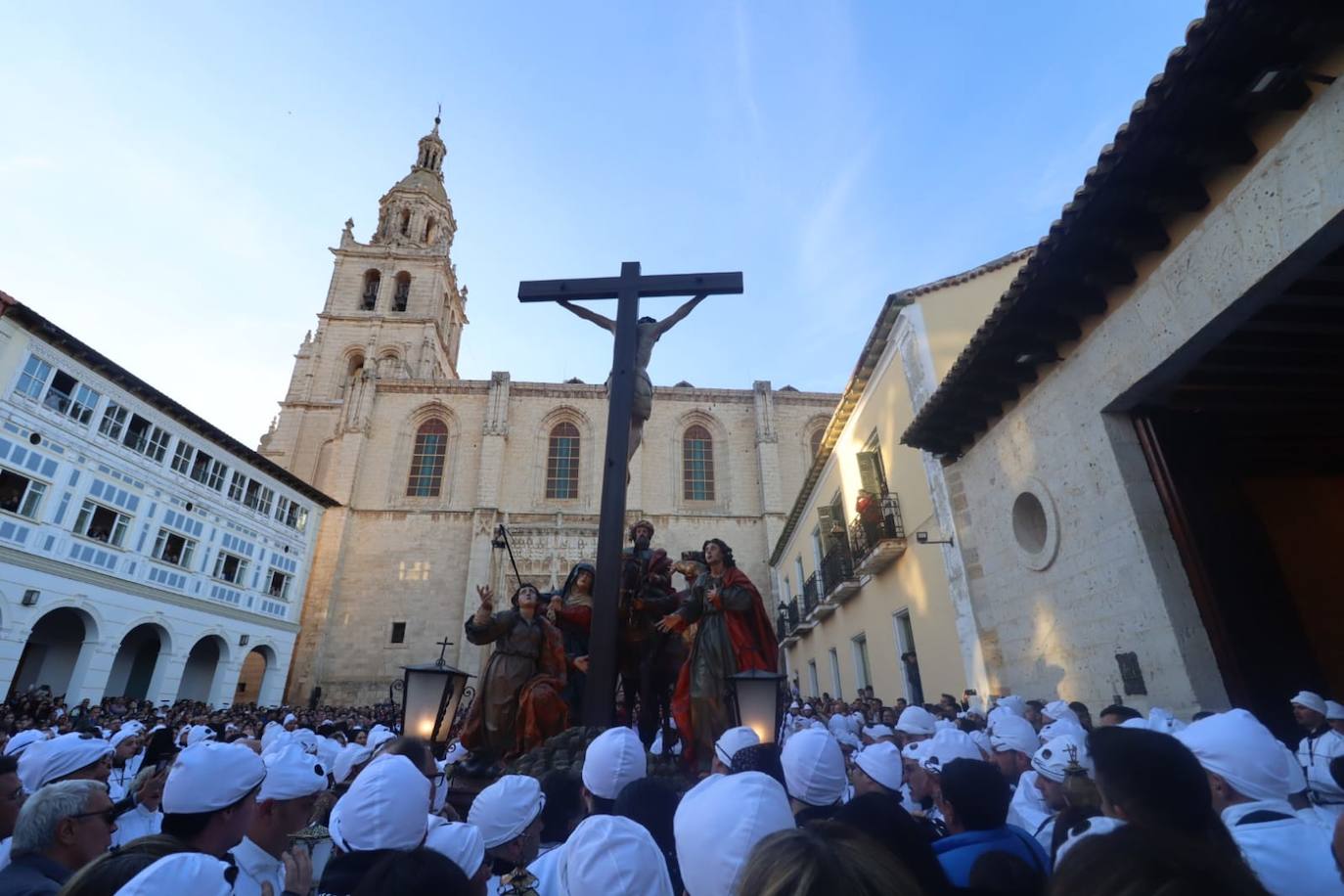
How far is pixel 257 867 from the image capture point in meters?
2.26

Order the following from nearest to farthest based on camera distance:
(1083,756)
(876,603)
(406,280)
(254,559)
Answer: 1. (1083,756)
2. (876,603)
3. (254,559)
4. (406,280)

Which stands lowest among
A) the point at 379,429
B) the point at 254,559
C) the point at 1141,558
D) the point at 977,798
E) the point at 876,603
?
the point at 977,798

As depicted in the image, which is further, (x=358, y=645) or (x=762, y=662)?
(x=358, y=645)

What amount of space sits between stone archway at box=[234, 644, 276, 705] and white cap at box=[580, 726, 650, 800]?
941 inches

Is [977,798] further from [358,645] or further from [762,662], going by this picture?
[358,645]

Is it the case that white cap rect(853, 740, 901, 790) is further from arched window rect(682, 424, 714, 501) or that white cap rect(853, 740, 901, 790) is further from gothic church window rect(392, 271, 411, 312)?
gothic church window rect(392, 271, 411, 312)

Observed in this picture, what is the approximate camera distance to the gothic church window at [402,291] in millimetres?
35594

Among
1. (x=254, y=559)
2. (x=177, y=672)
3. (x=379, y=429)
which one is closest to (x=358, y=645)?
(x=254, y=559)

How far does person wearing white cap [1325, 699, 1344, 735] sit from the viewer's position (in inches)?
173

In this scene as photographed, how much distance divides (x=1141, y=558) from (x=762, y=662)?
11.4 ft

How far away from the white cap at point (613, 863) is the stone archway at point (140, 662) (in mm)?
21468

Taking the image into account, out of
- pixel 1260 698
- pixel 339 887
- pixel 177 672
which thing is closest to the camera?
A: pixel 339 887

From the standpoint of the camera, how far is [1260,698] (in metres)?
4.99

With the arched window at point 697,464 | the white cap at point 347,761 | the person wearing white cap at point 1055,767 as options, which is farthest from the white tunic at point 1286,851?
the arched window at point 697,464
